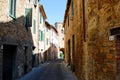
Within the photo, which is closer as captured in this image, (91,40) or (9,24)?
(91,40)

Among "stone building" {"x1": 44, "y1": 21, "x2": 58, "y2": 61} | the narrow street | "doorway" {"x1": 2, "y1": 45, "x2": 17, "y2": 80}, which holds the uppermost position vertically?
"stone building" {"x1": 44, "y1": 21, "x2": 58, "y2": 61}

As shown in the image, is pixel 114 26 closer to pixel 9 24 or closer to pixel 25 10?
pixel 9 24

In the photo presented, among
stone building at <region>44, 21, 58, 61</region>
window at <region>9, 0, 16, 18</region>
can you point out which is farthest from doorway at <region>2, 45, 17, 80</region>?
stone building at <region>44, 21, 58, 61</region>

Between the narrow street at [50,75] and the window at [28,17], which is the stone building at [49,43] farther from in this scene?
the window at [28,17]

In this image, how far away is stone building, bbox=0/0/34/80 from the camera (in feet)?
34.4

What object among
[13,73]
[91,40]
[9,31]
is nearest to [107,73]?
[91,40]

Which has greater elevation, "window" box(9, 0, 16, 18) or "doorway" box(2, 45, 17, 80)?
"window" box(9, 0, 16, 18)

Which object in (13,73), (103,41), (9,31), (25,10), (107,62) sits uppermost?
(25,10)

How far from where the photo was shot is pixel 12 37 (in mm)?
12023

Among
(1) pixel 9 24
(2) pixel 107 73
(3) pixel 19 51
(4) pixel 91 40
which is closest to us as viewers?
(2) pixel 107 73

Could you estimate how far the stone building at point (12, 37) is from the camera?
412 inches

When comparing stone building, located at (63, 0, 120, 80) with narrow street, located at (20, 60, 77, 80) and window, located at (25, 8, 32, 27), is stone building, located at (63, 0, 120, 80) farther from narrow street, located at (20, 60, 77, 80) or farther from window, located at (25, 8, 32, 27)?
window, located at (25, 8, 32, 27)

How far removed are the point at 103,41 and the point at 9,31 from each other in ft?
21.4

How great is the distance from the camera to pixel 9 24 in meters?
11.4
